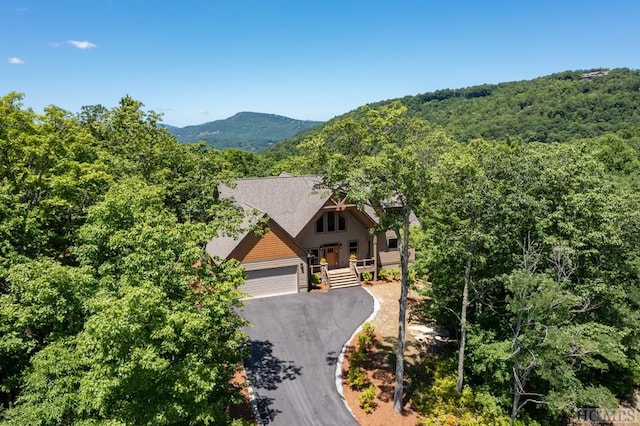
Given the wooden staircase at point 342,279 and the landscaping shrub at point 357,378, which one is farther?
the wooden staircase at point 342,279

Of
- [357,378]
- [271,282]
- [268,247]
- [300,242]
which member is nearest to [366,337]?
[357,378]

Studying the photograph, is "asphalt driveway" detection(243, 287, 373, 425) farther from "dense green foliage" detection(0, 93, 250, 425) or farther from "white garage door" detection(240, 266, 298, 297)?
"dense green foliage" detection(0, 93, 250, 425)

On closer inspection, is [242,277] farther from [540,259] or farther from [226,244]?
[226,244]

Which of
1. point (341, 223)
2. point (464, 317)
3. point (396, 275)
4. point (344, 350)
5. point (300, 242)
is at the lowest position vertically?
point (344, 350)

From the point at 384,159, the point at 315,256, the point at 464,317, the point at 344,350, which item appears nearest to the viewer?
the point at 384,159

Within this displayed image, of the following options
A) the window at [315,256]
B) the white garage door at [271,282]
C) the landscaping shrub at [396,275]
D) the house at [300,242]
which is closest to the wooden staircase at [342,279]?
the house at [300,242]

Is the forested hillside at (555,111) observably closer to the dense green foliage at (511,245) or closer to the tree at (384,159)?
the dense green foliage at (511,245)

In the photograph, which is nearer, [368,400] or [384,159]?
[384,159]
